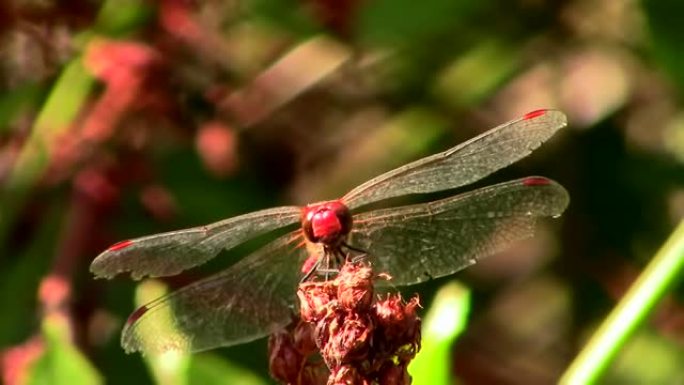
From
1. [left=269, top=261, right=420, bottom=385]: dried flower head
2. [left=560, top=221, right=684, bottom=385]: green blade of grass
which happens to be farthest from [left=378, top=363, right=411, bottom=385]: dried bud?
[left=560, top=221, right=684, bottom=385]: green blade of grass

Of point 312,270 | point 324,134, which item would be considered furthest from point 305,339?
point 324,134

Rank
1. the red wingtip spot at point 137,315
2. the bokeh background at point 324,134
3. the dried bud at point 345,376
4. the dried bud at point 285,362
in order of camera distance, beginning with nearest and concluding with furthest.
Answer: the dried bud at point 345,376 < the dried bud at point 285,362 < the red wingtip spot at point 137,315 < the bokeh background at point 324,134

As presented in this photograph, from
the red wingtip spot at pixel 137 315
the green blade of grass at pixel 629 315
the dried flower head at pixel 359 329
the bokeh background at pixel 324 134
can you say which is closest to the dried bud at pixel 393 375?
the dried flower head at pixel 359 329

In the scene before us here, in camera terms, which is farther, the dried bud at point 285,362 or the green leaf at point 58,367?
the green leaf at point 58,367

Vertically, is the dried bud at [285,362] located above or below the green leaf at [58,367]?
below

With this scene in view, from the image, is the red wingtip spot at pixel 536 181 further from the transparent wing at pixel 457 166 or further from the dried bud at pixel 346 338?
the dried bud at pixel 346 338

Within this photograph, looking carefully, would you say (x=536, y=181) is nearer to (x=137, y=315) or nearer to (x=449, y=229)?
(x=449, y=229)

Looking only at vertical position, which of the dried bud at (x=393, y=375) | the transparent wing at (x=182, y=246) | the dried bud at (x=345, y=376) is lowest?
the dried bud at (x=393, y=375)

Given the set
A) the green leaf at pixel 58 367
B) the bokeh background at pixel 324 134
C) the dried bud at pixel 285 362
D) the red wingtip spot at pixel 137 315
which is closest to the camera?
the dried bud at pixel 285 362

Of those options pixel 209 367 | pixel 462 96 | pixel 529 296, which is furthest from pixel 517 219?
pixel 529 296
